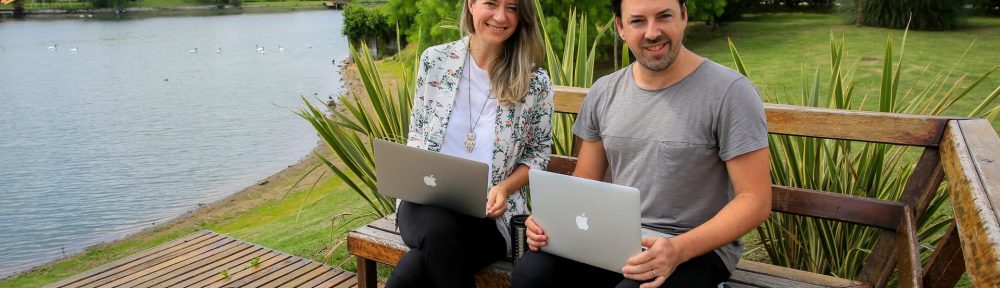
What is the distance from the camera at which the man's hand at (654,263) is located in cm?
190

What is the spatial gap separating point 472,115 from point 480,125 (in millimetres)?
46

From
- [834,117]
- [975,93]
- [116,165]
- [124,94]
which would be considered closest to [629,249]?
[834,117]

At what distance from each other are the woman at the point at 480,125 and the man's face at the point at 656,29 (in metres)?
0.52

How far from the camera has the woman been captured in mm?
2402

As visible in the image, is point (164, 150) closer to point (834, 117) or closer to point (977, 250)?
point (834, 117)

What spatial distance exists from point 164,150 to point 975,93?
40.5 ft

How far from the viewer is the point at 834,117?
2441 millimetres

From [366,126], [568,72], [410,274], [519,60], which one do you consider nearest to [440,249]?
[410,274]

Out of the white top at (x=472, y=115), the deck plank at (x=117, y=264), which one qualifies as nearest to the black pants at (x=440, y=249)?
the white top at (x=472, y=115)

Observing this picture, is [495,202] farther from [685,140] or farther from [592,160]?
[685,140]

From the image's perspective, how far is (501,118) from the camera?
2.60 meters

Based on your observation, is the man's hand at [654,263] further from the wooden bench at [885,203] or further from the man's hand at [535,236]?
the wooden bench at [885,203]

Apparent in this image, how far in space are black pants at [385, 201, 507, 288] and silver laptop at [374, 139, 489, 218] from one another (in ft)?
0.16

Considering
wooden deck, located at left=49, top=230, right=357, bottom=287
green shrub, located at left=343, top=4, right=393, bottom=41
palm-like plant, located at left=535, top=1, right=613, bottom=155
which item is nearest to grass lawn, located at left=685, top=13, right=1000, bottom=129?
palm-like plant, located at left=535, top=1, right=613, bottom=155
